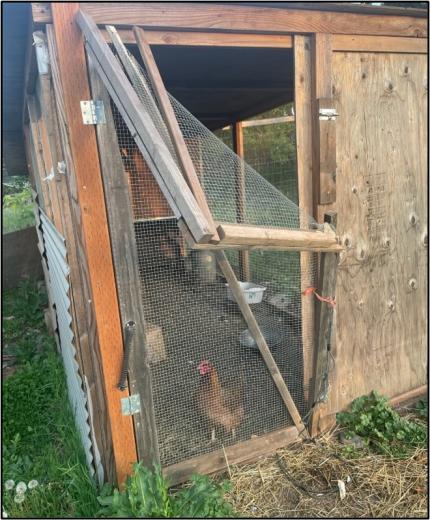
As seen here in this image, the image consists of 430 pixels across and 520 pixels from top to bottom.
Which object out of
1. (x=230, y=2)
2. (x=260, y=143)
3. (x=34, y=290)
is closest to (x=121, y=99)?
(x=230, y=2)

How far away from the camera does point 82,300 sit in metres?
2.12

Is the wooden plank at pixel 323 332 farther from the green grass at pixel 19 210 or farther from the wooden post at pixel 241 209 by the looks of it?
the green grass at pixel 19 210

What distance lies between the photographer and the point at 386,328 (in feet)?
9.46

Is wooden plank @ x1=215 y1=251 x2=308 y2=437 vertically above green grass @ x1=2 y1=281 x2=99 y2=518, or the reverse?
wooden plank @ x1=215 y1=251 x2=308 y2=437

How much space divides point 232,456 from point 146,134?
77.2 inches

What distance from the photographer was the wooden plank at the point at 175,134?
1.64 metres

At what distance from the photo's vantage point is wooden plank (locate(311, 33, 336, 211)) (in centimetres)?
230

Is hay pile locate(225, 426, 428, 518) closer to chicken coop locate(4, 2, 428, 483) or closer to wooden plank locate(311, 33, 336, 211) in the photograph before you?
chicken coop locate(4, 2, 428, 483)

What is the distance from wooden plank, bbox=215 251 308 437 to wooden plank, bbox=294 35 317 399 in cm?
16

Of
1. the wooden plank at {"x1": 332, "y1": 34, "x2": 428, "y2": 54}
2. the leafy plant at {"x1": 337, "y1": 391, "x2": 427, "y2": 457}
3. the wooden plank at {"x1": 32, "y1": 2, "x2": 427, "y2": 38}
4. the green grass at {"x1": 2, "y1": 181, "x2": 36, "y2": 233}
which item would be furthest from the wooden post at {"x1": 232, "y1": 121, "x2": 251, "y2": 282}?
the green grass at {"x1": 2, "y1": 181, "x2": 36, "y2": 233}

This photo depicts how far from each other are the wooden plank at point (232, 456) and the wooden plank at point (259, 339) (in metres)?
0.11

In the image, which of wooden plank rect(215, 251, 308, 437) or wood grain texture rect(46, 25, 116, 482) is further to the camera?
wooden plank rect(215, 251, 308, 437)

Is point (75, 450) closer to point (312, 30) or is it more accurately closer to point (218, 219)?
point (218, 219)

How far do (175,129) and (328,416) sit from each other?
2.13 m
